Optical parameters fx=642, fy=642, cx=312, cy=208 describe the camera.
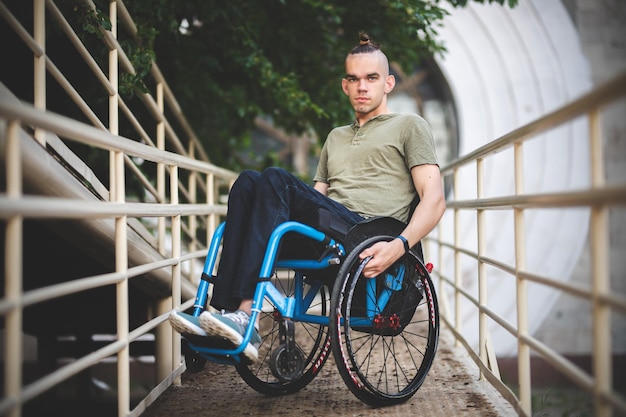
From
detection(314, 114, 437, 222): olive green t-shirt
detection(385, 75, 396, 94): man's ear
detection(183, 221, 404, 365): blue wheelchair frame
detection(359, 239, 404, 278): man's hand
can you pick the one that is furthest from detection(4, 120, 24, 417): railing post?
detection(385, 75, 396, 94): man's ear

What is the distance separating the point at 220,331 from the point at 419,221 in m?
0.90

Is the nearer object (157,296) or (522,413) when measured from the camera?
(522,413)

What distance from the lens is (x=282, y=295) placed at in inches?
94.8

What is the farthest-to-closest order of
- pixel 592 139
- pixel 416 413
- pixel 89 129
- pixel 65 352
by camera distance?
pixel 65 352 < pixel 416 413 < pixel 89 129 < pixel 592 139

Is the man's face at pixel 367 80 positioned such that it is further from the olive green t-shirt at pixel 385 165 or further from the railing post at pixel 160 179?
the railing post at pixel 160 179

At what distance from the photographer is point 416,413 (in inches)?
95.7

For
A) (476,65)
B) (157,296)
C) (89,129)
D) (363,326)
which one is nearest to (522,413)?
(363,326)

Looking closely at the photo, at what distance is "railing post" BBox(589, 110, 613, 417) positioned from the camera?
4.93ft

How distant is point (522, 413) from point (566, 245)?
5.67m

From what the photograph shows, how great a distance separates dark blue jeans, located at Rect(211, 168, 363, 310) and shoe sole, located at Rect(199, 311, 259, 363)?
0.52 feet

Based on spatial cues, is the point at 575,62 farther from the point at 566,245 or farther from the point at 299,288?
the point at 299,288

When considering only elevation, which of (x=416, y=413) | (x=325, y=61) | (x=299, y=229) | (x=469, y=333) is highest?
(x=325, y=61)

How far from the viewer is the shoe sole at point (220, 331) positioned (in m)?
1.97

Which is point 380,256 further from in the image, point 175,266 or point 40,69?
point 40,69
